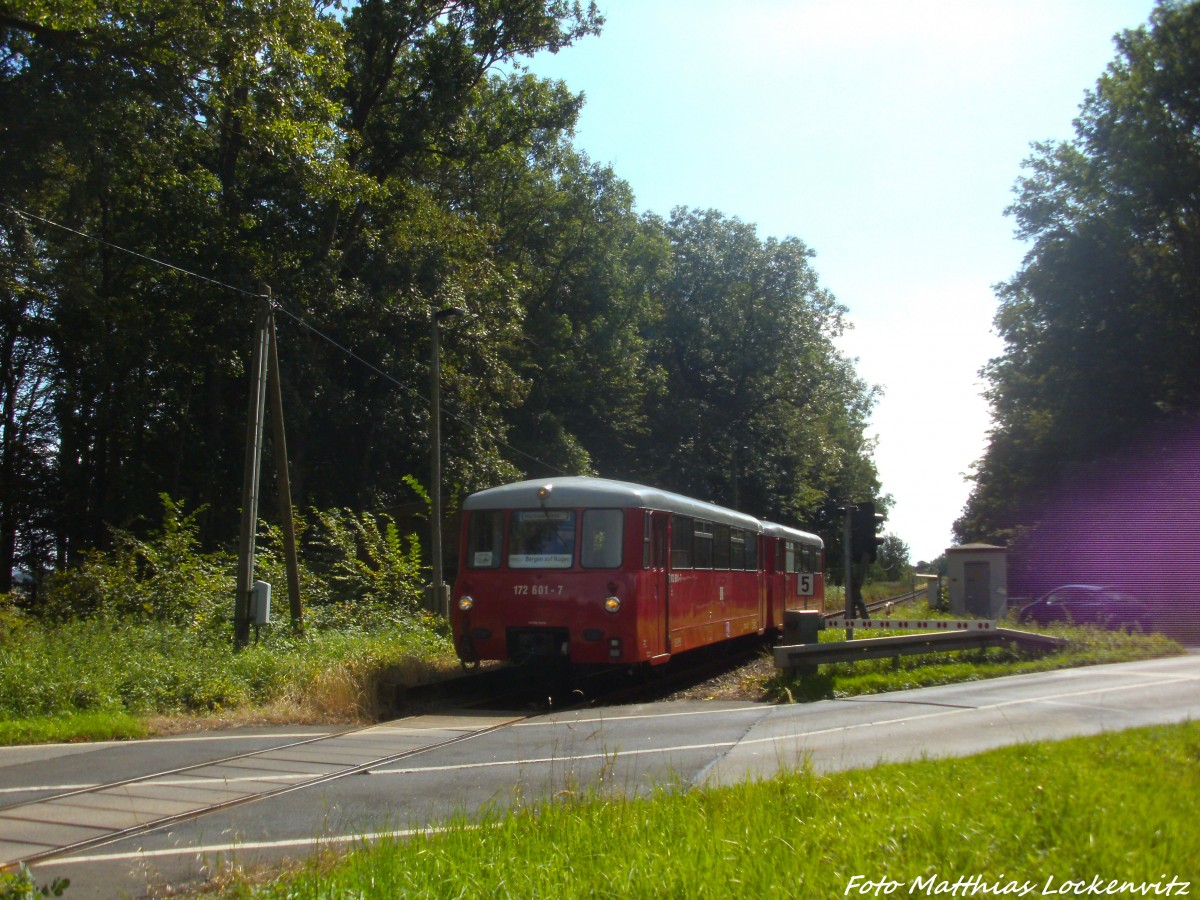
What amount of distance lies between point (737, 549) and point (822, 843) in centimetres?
1476

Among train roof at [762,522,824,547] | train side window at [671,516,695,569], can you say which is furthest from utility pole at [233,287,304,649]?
train roof at [762,522,824,547]

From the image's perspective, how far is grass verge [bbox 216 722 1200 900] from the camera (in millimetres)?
4750

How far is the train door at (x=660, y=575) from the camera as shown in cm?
1464

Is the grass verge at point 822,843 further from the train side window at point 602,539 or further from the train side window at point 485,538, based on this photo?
the train side window at point 485,538

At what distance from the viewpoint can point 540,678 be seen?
16.7 m

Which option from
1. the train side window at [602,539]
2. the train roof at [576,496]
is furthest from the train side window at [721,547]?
the train side window at [602,539]

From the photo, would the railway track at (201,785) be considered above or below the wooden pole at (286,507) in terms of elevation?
below

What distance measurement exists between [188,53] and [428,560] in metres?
12.7

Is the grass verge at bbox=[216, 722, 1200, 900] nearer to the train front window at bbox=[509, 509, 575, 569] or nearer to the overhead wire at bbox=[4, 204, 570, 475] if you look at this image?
the train front window at bbox=[509, 509, 575, 569]

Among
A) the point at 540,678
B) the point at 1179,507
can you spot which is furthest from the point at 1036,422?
the point at 540,678

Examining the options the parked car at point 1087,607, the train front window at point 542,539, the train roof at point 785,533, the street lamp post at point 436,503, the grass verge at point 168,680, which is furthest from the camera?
the parked car at point 1087,607

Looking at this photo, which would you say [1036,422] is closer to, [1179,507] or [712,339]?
[1179,507]

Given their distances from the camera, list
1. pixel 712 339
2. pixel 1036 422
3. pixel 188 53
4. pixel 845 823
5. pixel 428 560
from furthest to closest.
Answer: pixel 712 339 < pixel 1036 422 < pixel 428 560 < pixel 188 53 < pixel 845 823

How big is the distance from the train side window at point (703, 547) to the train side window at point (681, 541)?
313 mm
